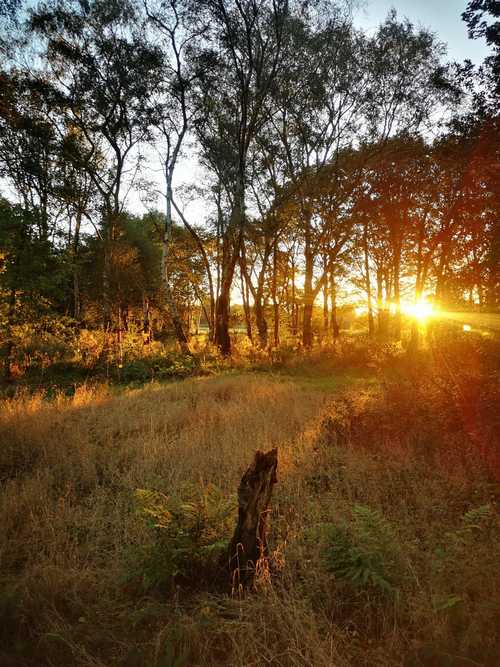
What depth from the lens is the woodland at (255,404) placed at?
2.57m

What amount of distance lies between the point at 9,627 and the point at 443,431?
5991mm

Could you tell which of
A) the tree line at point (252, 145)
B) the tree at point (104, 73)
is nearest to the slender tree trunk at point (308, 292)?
the tree line at point (252, 145)

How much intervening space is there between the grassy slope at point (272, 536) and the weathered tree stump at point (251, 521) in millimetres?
236

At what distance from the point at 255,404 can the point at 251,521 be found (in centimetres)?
554

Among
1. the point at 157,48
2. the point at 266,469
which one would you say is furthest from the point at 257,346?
the point at 266,469

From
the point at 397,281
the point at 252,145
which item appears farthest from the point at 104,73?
the point at 397,281

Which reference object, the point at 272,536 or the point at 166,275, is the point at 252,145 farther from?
the point at 272,536

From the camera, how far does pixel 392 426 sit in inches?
254

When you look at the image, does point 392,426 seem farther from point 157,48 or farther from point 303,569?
point 157,48

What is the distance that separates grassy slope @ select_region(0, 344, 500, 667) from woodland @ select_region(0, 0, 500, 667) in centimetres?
3

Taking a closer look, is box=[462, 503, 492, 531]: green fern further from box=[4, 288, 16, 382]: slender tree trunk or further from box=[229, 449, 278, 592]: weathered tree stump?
box=[4, 288, 16, 382]: slender tree trunk

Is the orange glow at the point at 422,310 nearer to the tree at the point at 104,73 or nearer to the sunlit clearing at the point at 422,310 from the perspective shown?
the sunlit clearing at the point at 422,310

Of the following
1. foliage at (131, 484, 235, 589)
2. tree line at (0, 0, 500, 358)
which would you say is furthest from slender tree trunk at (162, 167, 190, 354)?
foliage at (131, 484, 235, 589)

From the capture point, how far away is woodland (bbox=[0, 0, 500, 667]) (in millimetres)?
2572
